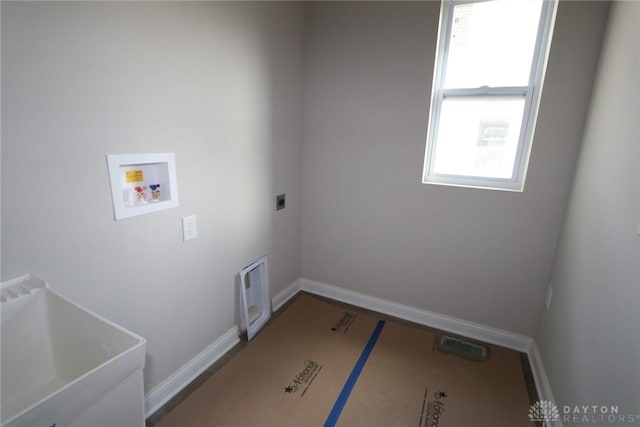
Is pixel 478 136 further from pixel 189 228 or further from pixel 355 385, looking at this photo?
pixel 189 228

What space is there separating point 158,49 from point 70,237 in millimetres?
901

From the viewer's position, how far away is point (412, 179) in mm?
2287

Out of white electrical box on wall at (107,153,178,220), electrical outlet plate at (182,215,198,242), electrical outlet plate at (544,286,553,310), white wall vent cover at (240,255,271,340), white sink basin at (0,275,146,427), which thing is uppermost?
white electrical box on wall at (107,153,178,220)

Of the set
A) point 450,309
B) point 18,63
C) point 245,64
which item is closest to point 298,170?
point 245,64

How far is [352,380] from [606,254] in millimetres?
1465

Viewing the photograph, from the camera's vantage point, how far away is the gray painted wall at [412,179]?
1826 millimetres

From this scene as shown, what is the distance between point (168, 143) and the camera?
150cm

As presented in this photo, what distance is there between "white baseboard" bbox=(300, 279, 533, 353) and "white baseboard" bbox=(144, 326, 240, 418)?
94 centimetres

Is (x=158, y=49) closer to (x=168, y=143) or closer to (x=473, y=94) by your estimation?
(x=168, y=143)

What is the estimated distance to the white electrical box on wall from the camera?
4.27 feet

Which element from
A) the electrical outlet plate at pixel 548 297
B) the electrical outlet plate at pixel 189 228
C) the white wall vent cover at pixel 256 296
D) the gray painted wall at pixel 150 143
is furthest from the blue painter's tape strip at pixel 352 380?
the electrical outlet plate at pixel 189 228

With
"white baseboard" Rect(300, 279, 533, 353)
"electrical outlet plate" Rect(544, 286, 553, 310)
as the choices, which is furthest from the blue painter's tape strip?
"electrical outlet plate" Rect(544, 286, 553, 310)

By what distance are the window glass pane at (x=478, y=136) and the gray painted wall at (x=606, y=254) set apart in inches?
16.1

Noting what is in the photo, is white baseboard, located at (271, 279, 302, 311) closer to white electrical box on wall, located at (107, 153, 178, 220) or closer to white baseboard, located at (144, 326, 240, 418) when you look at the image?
Answer: white baseboard, located at (144, 326, 240, 418)
